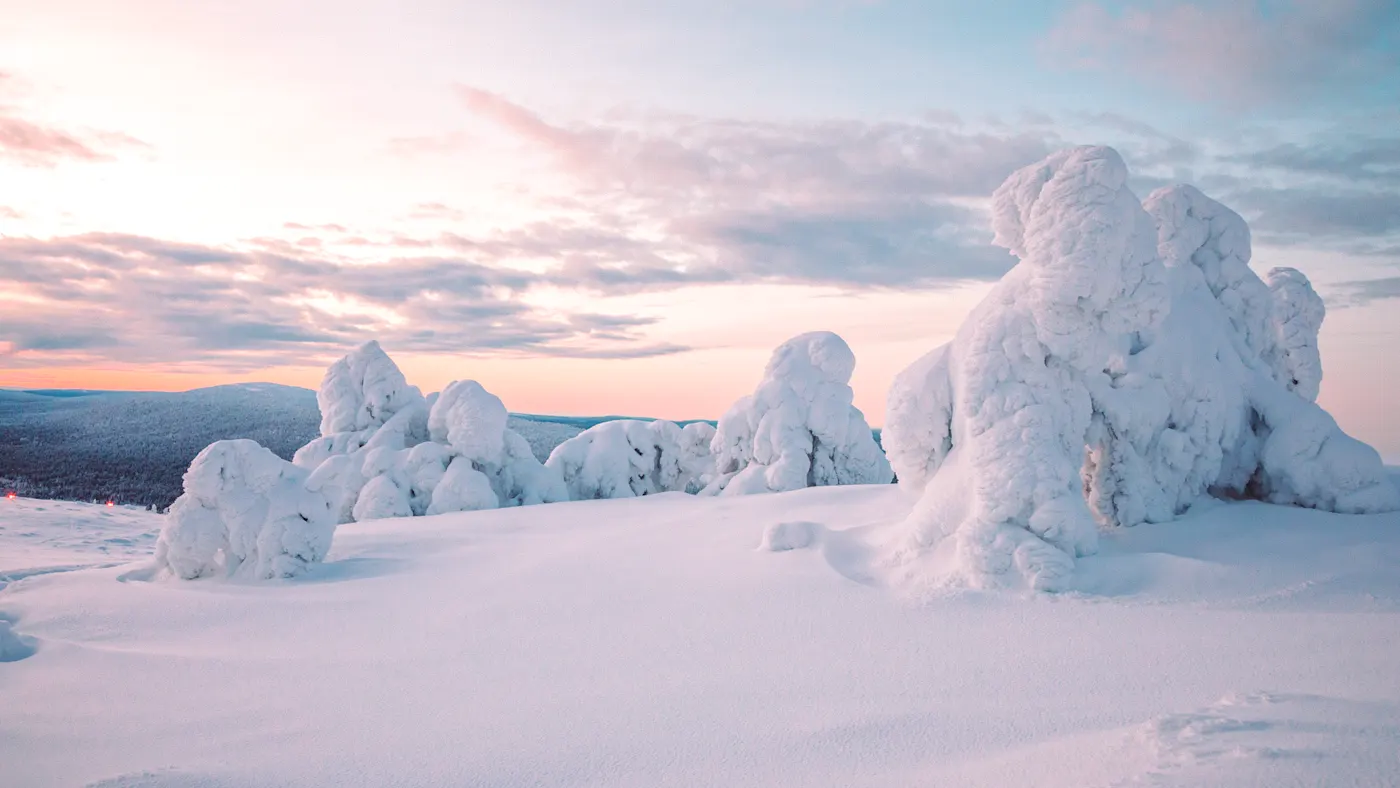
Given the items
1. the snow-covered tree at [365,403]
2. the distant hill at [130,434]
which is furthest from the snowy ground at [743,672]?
the distant hill at [130,434]

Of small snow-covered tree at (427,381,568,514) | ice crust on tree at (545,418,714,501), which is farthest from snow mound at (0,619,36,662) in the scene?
ice crust on tree at (545,418,714,501)

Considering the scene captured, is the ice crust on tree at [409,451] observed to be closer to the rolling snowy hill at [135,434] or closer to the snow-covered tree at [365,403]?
the snow-covered tree at [365,403]

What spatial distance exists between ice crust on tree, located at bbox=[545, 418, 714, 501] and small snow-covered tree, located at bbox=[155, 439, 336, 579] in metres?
11.6

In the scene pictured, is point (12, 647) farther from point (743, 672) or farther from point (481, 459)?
point (481, 459)

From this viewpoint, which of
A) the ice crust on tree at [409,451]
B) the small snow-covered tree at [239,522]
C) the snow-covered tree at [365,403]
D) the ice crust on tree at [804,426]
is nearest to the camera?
the small snow-covered tree at [239,522]

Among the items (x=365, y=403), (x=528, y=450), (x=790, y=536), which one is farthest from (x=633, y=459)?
(x=790, y=536)

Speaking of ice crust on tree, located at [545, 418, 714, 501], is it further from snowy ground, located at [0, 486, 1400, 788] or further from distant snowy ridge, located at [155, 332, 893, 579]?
snowy ground, located at [0, 486, 1400, 788]

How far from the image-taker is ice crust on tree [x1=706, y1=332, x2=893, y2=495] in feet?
A: 62.4

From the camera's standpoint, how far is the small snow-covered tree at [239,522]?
32.0 feet

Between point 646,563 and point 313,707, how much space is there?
13.4 feet

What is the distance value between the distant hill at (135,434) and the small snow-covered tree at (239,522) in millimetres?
27145

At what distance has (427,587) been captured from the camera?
29.5ft

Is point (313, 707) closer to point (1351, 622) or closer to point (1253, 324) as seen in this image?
point (1351, 622)

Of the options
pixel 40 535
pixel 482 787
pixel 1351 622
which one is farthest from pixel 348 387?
pixel 1351 622
